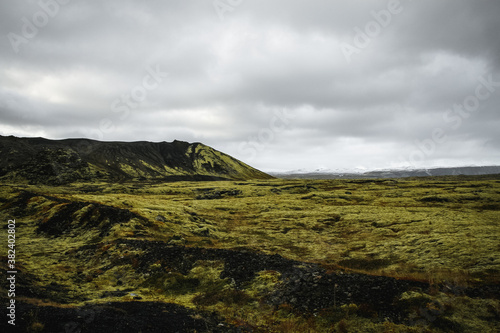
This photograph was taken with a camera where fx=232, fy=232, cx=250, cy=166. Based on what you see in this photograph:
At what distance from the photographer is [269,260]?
81.3ft

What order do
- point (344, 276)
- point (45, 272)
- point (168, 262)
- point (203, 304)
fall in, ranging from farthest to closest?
point (168, 262)
point (45, 272)
point (344, 276)
point (203, 304)

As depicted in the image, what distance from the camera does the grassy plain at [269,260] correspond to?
1434 centimetres

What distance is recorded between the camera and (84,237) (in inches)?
1321

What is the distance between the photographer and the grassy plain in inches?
564

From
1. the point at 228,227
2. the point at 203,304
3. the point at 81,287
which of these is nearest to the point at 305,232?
the point at 228,227

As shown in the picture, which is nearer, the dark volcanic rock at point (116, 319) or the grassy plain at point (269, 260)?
the dark volcanic rock at point (116, 319)

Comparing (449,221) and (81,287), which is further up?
(449,221)

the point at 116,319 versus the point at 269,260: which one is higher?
the point at 116,319

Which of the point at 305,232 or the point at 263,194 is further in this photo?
the point at 263,194

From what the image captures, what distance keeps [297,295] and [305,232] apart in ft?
88.9

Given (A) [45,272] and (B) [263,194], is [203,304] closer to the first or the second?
(A) [45,272]

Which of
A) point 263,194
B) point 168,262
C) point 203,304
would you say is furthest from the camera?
point 263,194

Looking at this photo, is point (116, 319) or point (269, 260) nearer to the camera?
point (116, 319)

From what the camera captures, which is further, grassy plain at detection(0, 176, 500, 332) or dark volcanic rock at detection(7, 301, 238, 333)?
grassy plain at detection(0, 176, 500, 332)
